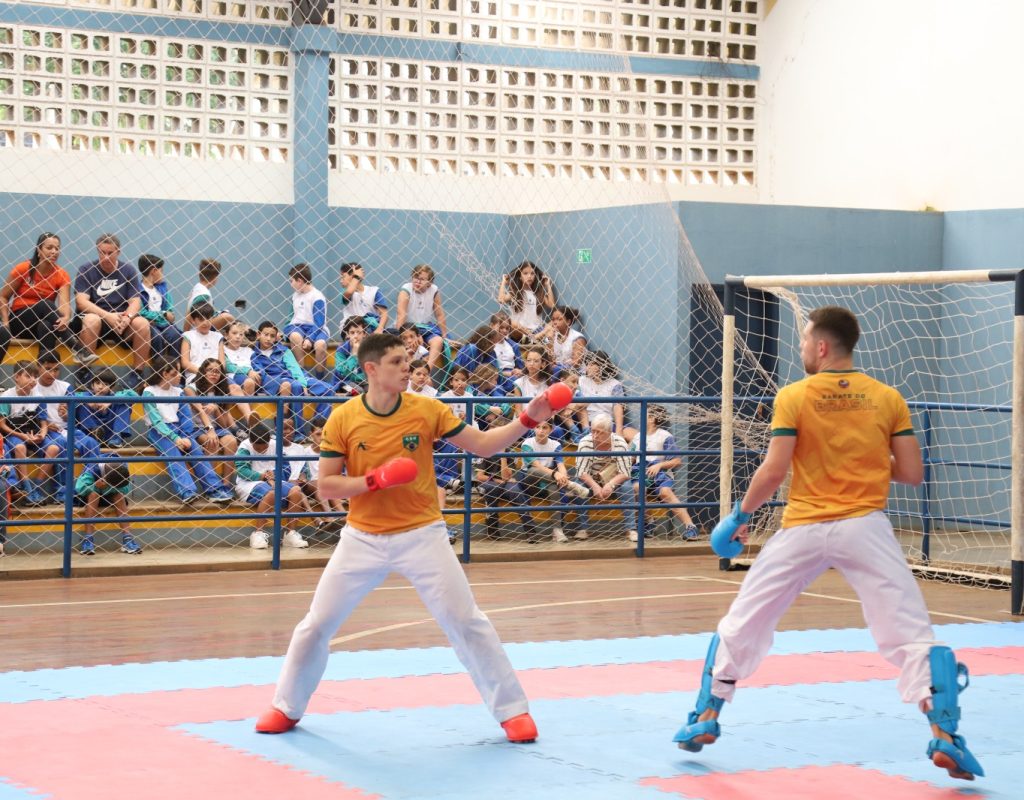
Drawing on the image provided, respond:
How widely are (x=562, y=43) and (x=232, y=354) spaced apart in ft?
15.4

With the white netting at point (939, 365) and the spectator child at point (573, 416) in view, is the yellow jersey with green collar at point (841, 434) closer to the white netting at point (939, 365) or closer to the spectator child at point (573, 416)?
the spectator child at point (573, 416)

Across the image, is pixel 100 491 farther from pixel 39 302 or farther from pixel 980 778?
pixel 980 778

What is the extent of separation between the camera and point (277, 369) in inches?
493

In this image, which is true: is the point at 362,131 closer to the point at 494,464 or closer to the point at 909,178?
the point at 494,464

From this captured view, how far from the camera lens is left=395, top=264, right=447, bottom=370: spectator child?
43.8 ft

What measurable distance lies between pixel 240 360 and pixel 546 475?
9.07ft

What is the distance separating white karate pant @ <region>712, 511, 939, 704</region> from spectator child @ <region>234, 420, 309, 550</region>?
6814 mm

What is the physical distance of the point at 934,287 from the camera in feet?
47.9

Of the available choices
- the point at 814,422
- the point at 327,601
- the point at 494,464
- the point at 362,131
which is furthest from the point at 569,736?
the point at 362,131

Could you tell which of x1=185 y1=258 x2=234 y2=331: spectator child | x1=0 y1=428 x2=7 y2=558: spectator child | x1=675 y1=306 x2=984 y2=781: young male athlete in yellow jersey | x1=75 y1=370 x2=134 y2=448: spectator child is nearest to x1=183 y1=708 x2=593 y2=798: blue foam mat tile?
x1=675 y1=306 x2=984 y2=781: young male athlete in yellow jersey

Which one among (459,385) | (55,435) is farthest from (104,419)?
(459,385)

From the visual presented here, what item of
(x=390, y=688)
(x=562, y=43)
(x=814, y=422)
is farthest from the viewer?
(x=562, y=43)

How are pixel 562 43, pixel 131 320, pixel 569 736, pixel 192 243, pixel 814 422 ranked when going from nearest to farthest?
pixel 814 422 → pixel 569 736 → pixel 131 320 → pixel 192 243 → pixel 562 43

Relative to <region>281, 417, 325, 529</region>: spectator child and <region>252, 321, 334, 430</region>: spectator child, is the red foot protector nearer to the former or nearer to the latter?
<region>281, 417, 325, 529</region>: spectator child
